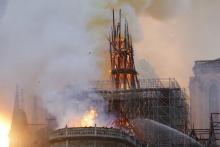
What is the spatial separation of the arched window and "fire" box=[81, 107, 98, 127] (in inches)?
767

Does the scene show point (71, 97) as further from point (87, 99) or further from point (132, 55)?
point (132, 55)

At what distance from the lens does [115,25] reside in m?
130

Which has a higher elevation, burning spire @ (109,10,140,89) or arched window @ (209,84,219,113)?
burning spire @ (109,10,140,89)

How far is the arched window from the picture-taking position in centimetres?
12481

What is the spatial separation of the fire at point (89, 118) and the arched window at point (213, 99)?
19492 millimetres

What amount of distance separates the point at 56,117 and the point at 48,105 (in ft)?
7.60

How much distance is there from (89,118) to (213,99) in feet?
74.5

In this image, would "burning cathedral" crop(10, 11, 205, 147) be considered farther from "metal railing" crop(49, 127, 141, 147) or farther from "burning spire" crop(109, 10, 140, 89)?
"metal railing" crop(49, 127, 141, 147)

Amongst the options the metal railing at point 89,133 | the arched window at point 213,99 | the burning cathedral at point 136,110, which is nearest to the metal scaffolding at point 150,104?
the burning cathedral at point 136,110

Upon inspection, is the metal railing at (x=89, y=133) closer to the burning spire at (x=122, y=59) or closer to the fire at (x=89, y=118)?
the fire at (x=89, y=118)

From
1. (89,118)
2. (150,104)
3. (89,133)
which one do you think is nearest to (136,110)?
(150,104)

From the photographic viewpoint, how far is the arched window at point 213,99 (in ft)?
409

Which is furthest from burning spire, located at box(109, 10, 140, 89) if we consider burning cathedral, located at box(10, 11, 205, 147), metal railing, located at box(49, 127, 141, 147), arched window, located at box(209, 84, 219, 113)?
metal railing, located at box(49, 127, 141, 147)

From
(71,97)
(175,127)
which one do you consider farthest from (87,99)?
(175,127)
